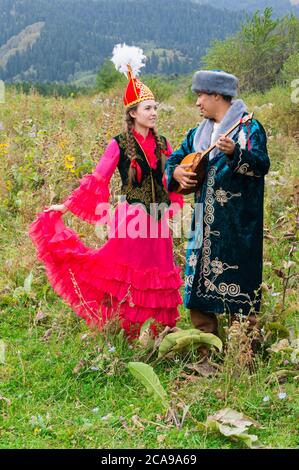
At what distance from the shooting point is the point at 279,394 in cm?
340

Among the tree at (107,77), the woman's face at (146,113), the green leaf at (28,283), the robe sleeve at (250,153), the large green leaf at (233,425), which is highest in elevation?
the tree at (107,77)

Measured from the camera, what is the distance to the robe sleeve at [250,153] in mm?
3416

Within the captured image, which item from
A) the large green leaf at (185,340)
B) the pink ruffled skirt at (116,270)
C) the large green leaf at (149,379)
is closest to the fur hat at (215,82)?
the pink ruffled skirt at (116,270)

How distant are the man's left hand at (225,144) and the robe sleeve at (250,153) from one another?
0.9 inches

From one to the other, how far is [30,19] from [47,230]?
8181 inches

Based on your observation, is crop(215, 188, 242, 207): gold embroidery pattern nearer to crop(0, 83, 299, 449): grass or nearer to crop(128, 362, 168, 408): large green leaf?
crop(0, 83, 299, 449): grass

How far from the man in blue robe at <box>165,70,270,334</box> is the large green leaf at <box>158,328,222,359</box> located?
0.15 meters

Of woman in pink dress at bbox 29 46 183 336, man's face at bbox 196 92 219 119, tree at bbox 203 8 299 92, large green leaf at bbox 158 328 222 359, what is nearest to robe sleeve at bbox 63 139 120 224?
woman in pink dress at bbox 29 46 183 336

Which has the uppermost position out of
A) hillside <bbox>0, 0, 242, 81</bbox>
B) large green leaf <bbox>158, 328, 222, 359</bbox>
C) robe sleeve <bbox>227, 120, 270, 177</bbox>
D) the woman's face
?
hillside <bbox>0, 0, 242, 81</bbox>

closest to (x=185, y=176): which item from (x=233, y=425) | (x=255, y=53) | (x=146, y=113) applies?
(x=146, y=113)

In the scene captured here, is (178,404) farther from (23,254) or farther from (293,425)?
(23,254)

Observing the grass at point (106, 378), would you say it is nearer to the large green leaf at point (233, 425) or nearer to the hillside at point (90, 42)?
the large green leaf at point (233, 425)

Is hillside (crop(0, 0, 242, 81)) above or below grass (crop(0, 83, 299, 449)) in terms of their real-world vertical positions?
above

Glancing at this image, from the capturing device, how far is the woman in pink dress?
13.0 feet
